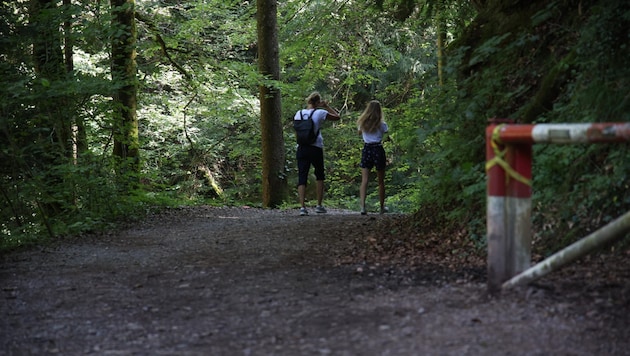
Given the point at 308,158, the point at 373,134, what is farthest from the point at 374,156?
the point at 308,158

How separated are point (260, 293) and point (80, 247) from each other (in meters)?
4.39

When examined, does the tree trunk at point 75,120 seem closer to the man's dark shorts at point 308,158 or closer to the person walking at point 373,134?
the man's dark shorts at point 308,158

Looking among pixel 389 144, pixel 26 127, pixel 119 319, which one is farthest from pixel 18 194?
pixel 389 144

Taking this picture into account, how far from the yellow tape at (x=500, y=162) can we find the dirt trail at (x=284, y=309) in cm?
72

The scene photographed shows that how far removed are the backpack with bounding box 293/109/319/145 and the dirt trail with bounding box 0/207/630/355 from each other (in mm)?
4592

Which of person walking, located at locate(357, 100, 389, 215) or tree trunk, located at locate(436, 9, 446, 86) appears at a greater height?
tree trunk, located at locate(436, 9, 446, 86)

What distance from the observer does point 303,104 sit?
76.0 ft

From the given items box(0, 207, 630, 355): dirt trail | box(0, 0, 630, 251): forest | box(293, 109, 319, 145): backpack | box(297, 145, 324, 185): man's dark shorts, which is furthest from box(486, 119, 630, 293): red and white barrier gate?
box(297, 145, 324, 185): man's dark shorts

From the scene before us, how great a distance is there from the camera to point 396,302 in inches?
177

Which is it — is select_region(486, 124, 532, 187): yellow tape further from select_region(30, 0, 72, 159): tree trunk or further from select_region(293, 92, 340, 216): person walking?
select_region(30, 0, 72, 159): tree trunk

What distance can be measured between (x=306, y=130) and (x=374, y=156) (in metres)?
1.38

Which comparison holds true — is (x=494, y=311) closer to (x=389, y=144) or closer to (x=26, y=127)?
(x=26, y=127)

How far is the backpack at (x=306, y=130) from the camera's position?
467 inches

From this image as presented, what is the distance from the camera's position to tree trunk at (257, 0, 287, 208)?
16.1 meters
